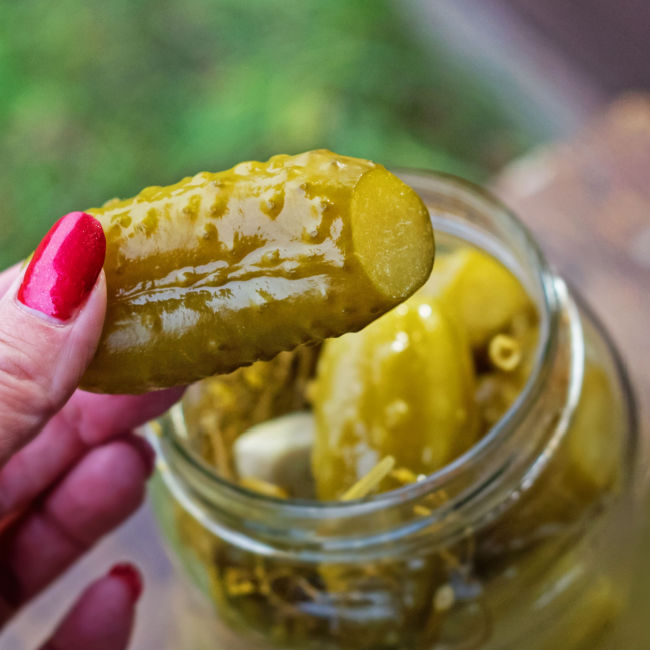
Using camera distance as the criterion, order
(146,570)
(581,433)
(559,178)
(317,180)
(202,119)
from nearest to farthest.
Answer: (317,180) → (581,433) → (146,570) → (559,178) → (202,119)

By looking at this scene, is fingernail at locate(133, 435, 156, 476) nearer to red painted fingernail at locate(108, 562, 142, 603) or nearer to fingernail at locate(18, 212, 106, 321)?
red painted fingernail at locate(108, 562, 142, 603)

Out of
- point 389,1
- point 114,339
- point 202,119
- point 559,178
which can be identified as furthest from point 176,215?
point 389,1

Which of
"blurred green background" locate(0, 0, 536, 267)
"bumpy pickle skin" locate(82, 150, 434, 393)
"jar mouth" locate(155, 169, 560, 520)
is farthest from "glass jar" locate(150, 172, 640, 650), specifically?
"blurred green background" locate(0, 0, 536, 267)

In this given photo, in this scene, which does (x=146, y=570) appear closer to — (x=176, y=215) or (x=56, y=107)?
(x=176, y=215)

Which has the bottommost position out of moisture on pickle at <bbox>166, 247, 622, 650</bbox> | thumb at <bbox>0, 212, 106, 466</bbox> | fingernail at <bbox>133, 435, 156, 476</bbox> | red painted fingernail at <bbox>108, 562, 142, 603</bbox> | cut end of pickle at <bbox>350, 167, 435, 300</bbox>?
red painted fingernail at <bbox>108, 562, 142, 603</bbox>

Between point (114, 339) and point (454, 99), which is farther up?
point (114, 339)

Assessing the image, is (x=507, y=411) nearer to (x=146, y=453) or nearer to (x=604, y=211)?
(x=146, y=453)
